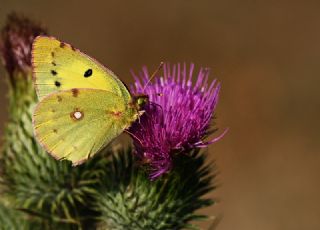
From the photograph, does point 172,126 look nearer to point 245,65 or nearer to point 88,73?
point 88,73

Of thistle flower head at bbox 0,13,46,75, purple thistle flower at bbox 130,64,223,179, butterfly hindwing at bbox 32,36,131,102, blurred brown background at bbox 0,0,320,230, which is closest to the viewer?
butterfly hindwing at bbox 32,36,131,102

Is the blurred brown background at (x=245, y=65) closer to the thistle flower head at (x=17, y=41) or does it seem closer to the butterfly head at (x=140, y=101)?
the thistle flower head at (x=17, y=41)

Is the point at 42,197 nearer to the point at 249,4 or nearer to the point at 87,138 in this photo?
the point at 87,138

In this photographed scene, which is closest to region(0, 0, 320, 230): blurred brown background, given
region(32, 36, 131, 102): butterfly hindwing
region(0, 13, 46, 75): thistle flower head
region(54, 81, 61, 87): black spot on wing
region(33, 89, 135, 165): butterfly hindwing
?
region(0, 13, 46, 75): thistle flower head

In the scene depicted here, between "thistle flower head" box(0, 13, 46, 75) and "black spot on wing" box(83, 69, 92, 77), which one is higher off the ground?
"thistle flower head" box(0, 13, 46, 75)

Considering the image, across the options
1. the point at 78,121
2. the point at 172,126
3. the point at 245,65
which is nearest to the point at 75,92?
the point at 78,121

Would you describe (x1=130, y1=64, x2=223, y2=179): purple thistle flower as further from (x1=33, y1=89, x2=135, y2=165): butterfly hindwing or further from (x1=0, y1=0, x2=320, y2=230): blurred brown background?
(x1=0, y1=0, x2=320, y2=230): blurred brown background

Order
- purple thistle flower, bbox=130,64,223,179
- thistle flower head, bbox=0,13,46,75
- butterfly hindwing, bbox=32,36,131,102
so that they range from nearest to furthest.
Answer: butterfly hindwing, bbox=32,36,131,102
purple thistle flower, bbox=130,64,223,179
thistle flower head, bbox=0,13,46,75
